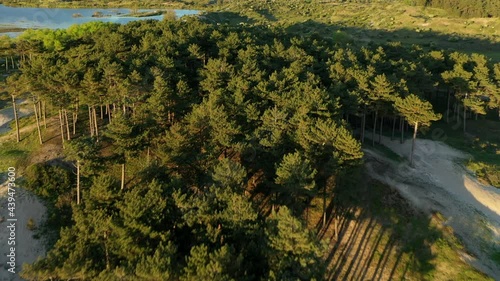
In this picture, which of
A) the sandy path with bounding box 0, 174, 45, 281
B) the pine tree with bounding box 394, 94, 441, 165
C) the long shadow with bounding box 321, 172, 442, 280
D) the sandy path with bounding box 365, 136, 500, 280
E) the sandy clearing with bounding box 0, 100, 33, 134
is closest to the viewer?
the sandy path with bounding box 0, 174, 45, 281

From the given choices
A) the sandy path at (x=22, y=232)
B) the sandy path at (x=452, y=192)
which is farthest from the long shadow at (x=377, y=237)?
the sandy path at (x=22, y=232)

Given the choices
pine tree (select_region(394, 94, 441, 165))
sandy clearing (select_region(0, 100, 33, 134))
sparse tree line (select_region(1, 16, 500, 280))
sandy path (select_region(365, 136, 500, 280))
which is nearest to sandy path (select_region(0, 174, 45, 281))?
sparse tree line (select_region(1, 16, 500, 280))

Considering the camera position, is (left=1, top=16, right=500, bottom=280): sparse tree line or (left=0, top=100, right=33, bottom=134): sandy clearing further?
(left=0, top=100, right=33, bottom=134): sandy clearing

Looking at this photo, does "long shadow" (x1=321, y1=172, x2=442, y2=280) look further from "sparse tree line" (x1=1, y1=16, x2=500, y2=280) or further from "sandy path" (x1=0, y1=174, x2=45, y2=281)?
"sandy path" (x1=0, y1=174, x2=45, y2=281)

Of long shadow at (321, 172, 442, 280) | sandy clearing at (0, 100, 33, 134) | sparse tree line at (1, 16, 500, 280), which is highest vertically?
sparse tree line at (1, 16, 500, 280)

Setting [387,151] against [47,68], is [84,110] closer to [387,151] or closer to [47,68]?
[47,68]

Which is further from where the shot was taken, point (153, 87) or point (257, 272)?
point (153, 87)

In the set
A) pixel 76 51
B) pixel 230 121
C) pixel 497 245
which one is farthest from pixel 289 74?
pixel 76 51

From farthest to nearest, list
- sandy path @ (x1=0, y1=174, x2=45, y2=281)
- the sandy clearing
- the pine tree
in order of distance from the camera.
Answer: the sandy clearing → the pine tree → sandy path @ (x1=0, y1=174, x2=45, y2=281)
